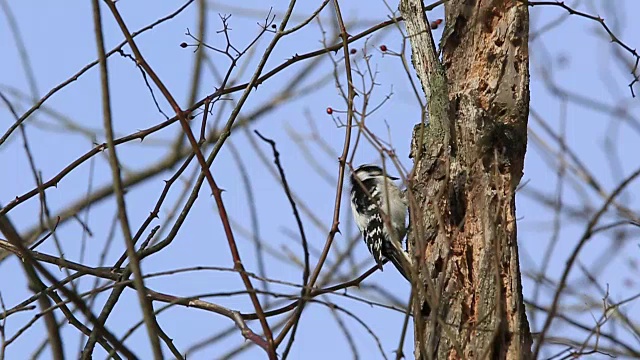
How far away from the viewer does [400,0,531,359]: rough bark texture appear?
334 cm

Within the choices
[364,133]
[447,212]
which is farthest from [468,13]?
[364,133]

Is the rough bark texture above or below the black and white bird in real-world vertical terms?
below

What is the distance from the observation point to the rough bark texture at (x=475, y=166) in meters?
3.34

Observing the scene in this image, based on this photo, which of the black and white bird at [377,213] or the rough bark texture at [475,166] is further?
the black and white bird at [377,213]

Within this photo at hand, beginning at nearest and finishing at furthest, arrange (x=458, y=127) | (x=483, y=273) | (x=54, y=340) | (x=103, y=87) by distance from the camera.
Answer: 1. (x=103, y=87)
2. (x=54, y=340)
3. (x=483, y=273)
4. (x=458, y=127)

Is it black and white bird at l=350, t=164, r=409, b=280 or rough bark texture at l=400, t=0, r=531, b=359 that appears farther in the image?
black and white bird at l=350, t=164, r=409, b=280

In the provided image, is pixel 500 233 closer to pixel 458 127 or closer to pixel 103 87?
pixel 458 127

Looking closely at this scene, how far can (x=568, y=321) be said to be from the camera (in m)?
3.80

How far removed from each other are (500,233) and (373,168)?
1.99 metres

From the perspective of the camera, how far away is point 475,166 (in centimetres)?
359

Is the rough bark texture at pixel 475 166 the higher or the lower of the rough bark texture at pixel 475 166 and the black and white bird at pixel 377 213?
the lower

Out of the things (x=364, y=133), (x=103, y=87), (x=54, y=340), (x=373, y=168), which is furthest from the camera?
(x=373, y=168)

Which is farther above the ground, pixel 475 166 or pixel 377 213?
pixel 377 213

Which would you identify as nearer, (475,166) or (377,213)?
(475,166)
